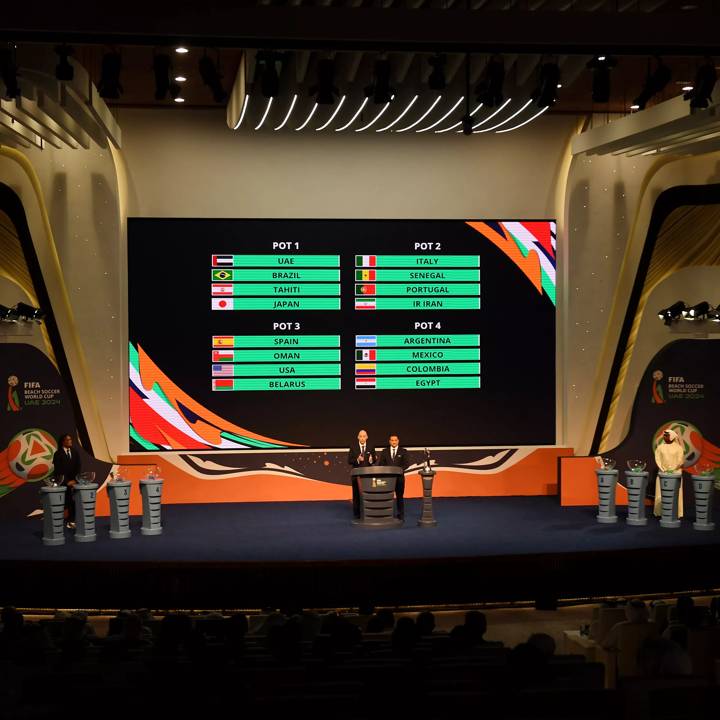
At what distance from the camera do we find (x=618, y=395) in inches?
516

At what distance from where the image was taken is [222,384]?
12352 millimetres

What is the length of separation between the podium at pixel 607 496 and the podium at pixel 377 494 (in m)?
2.35

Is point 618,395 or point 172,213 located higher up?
point 172,213

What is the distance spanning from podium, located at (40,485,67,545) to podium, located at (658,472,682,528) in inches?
257

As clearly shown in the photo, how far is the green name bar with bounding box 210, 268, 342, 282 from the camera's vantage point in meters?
12.3

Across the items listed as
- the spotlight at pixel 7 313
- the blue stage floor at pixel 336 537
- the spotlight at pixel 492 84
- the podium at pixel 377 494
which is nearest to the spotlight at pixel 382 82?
the spotlight at pixel 492 84

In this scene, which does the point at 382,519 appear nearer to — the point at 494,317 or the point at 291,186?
the point at 494,317

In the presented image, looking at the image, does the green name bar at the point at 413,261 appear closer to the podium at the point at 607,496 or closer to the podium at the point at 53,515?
the podium at the point at 607,496

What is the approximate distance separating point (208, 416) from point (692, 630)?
7.91 m

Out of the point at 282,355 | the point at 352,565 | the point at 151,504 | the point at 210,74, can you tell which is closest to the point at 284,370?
the point at 282,355

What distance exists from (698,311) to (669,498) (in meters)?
3.10

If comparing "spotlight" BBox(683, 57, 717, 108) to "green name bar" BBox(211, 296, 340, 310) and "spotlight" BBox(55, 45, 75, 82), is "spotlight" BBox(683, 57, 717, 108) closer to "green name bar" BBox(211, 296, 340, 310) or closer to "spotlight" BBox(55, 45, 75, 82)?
"green name bar" BBox(211, 296, 340, 310)

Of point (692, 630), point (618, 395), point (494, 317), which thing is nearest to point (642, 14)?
point (692, 630)

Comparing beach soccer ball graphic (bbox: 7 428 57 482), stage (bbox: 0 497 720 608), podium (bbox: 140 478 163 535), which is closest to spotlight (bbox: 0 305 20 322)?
beach soccer ball graphic (bbox: 7 428 57 482)
